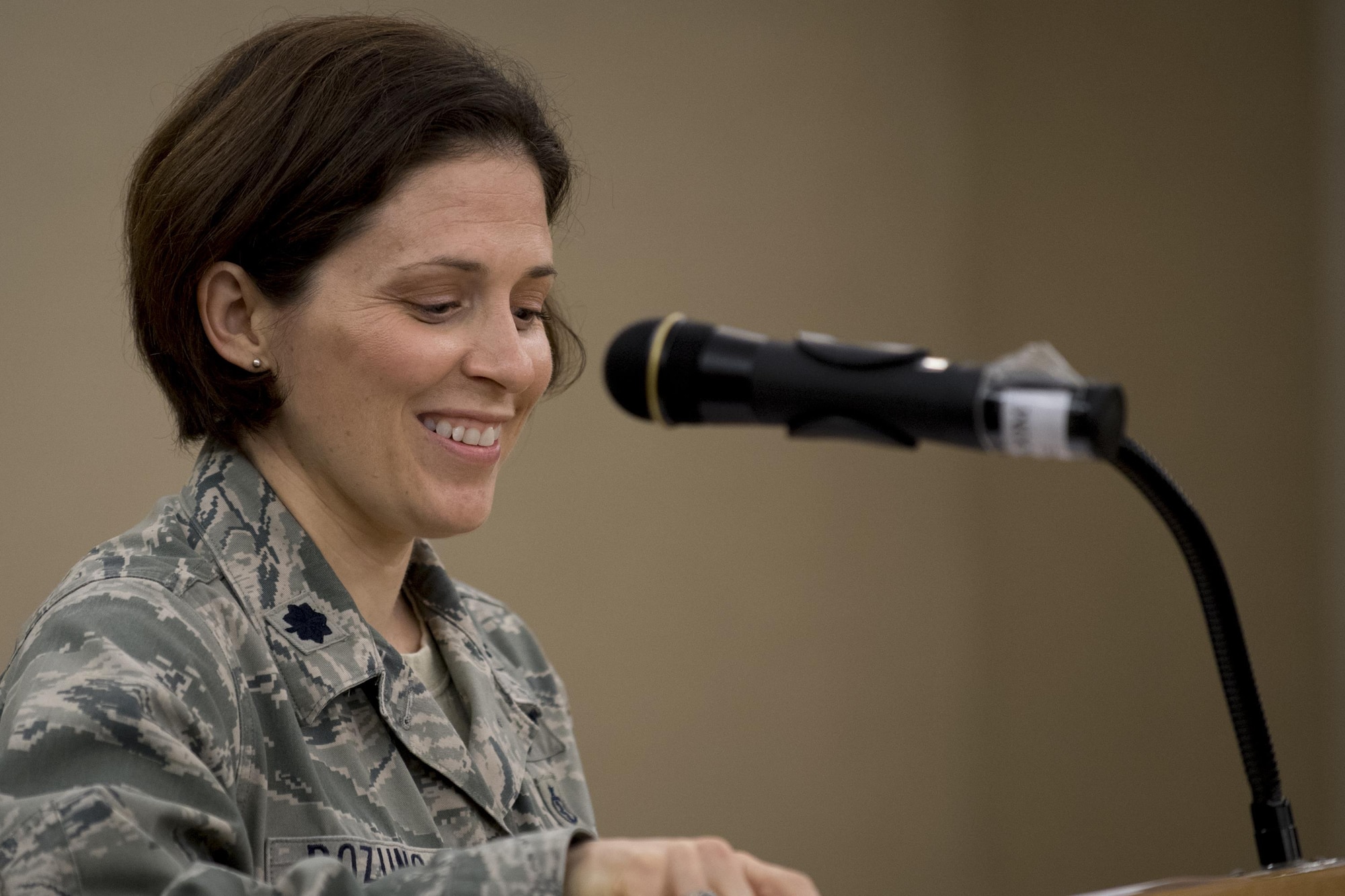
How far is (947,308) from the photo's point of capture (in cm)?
355

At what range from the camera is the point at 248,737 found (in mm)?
1127

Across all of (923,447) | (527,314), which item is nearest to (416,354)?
(527,314)

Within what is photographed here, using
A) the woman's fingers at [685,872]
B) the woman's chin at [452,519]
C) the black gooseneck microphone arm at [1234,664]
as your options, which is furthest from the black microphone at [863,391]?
Result: the woman's chin at [452,519]

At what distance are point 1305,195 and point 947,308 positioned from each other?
2.99 ft

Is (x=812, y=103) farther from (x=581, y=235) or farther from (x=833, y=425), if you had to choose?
(x=833, y=425)

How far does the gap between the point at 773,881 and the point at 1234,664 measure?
36cm

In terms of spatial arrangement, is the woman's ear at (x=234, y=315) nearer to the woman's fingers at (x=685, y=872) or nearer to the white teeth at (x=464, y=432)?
the white teeth at (x=464, y=432)

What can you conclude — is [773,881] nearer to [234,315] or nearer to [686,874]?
[686,874]

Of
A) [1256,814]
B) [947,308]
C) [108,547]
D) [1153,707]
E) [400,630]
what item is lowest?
[1153,707]

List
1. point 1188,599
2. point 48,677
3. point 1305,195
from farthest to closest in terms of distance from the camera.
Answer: point 1188,599, point 1305,195, point 48,677

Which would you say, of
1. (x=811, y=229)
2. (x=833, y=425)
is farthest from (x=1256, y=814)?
(x=811, y=229)

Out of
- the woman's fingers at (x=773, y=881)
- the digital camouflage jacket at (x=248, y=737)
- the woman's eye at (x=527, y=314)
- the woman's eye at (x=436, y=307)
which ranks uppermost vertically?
the woman's eye at (x=527, y=314)

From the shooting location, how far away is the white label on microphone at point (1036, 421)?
2.14 feet

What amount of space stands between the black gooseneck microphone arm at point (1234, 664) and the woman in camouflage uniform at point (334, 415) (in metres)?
0.54
